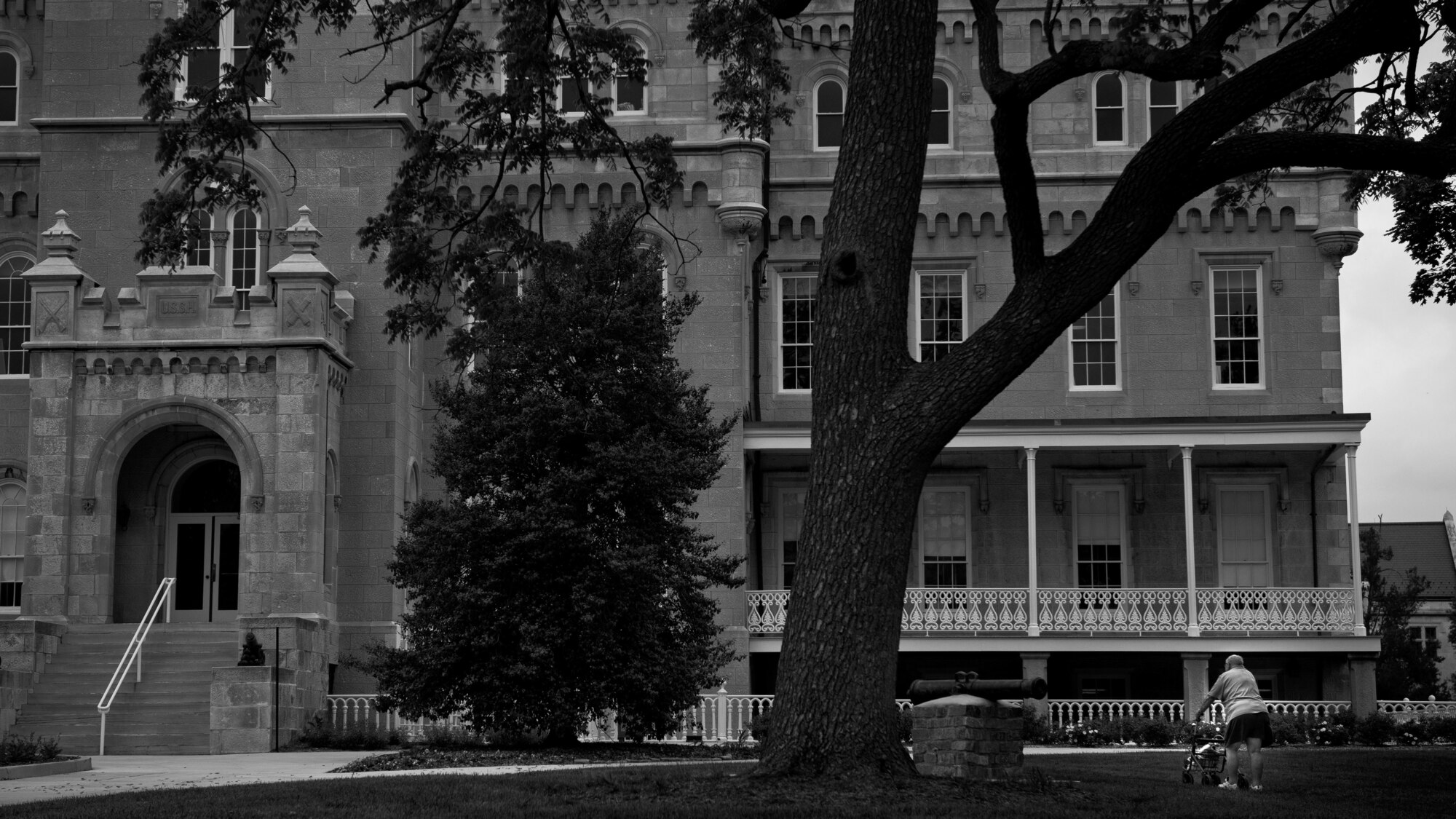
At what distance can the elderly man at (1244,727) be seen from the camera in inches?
631

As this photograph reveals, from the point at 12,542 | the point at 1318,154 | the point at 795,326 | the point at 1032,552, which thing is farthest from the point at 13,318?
the point at 1318,154

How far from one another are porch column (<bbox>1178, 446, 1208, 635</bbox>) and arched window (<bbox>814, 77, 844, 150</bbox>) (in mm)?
9033

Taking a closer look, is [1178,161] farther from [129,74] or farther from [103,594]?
[129,74]

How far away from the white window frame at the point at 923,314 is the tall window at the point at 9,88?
1745cm

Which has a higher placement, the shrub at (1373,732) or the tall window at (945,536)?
the tall window at (945,536)

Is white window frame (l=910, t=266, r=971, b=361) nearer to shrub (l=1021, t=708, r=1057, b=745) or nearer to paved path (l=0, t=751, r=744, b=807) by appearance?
shrub (l=1021, t=708, r=1057, b=745)

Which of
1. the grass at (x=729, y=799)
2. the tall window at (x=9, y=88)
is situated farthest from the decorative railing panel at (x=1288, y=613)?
the tall window at (x=9, y=88)

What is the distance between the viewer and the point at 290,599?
1023 inches

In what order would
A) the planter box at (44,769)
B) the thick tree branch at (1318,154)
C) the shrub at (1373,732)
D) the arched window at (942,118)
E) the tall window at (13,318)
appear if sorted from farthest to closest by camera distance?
1. the arched window at (942,118)
2. the tall window at (13,318)
3. the shrub at (1373,732)
4. the planter box at (44,769)
5. the thick tree branch at (1318,154)

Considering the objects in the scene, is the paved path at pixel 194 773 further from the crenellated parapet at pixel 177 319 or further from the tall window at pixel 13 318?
the tall window at pixel 13 318

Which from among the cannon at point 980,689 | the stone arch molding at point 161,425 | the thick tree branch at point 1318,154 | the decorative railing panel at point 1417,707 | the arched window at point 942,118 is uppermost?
the arched window at point 942,118

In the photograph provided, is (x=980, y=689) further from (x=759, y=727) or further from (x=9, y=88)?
(x=9, y=88)

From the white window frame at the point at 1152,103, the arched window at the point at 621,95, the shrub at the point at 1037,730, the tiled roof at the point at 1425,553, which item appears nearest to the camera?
the shrub at the point at 1037,730

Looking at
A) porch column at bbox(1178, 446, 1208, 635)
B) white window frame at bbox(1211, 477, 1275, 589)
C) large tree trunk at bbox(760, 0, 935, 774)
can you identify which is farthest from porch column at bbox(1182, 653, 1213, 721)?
large tree trunk at bbox(760, 0, 935, 774)
